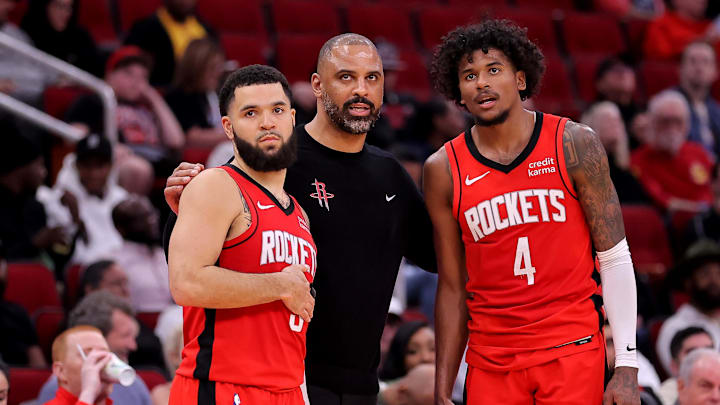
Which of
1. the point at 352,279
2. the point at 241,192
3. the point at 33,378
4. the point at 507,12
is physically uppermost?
the point at 507,12

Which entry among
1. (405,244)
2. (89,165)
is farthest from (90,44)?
(405,244)

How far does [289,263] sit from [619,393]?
1.40 meters

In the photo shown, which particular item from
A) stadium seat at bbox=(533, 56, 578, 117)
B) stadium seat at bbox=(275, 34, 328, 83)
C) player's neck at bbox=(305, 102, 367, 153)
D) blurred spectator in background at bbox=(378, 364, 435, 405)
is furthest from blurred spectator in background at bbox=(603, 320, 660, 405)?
stadium seat at bbox=(275, 34, 328, 83)

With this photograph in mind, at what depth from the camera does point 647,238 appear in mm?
9070

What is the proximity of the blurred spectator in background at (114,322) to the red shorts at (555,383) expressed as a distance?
2.17 metres

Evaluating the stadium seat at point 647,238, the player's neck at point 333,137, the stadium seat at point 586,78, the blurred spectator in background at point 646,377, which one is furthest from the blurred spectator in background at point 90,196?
the stadium seat at point 586,78

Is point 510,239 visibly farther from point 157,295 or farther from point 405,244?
point 157,295

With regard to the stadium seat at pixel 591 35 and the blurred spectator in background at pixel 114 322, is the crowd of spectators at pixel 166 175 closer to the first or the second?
the blurred spectator in background at pixel 114 322

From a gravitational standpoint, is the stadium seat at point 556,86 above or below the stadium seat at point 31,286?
above

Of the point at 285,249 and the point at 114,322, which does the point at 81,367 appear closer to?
the point at 114,322

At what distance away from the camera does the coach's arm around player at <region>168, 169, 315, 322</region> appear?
12.0 ft

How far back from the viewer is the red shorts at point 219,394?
375 cm

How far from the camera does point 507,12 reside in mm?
11594

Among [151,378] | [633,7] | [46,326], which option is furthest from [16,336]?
[633,7]
